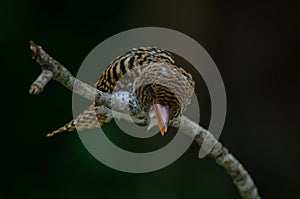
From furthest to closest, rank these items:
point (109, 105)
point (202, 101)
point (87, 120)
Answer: point (202, 101)
point (87, 120)
point (109, 105)

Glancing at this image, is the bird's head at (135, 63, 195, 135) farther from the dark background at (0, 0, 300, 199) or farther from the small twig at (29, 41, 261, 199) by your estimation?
the dark background at (0, 0, 300, 199)

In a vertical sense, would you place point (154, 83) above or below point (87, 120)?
above

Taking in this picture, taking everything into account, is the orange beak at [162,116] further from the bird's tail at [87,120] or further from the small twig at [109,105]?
the bird's tail at [87,120]

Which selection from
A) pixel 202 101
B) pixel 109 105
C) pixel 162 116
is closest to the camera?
pixel 109 105

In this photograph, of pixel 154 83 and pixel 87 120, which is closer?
pixel 154 83

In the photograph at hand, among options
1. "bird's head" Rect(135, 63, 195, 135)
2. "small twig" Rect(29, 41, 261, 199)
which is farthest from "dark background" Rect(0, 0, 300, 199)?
"bird's head" Rect(135, 63, 195, 135)

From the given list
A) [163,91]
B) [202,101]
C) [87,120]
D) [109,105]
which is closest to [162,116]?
[163,91]

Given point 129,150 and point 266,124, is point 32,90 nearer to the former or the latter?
point 129,150

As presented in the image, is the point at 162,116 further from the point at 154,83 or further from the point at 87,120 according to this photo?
the point at 87,120
